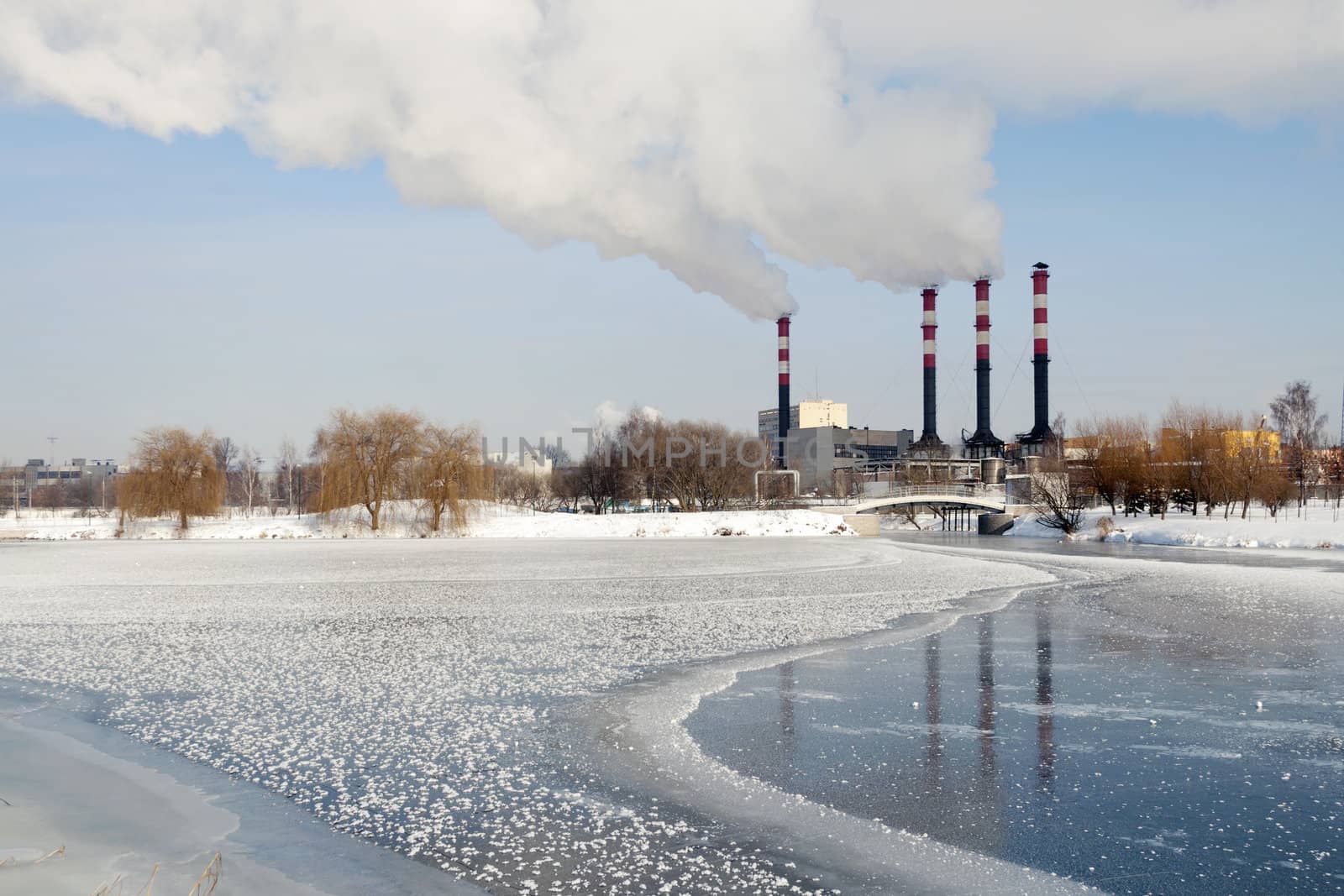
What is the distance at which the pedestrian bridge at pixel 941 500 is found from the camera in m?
78.2

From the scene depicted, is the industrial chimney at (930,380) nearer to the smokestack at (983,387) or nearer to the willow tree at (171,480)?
the smokestack at (983,387)

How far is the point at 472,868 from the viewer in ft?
18.4

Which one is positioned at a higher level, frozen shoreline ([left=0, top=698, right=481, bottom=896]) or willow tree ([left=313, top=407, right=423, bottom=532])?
willow tree ([left=313, top=407, right=423, bottom=532])

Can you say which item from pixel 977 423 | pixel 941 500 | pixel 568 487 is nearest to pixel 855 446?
pixel 977 423

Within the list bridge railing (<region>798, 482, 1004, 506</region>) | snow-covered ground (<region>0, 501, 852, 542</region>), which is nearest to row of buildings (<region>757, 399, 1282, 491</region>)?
bridge railing (<region>798, 482, 1004, 506</region>)

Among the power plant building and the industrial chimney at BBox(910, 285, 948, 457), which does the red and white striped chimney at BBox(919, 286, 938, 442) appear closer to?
the industrial chimney at BBox(910, 285, 948, 457)

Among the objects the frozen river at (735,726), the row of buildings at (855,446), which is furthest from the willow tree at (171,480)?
the row of buildings at (855,446)

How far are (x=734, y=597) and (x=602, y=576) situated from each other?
6.30 meters

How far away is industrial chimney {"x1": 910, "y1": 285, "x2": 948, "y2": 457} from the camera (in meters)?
99.2

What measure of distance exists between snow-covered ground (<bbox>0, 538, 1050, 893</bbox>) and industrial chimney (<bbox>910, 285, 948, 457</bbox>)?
74.1m

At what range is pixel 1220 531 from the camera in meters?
47.6

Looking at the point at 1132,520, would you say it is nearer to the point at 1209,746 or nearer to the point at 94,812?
the point at 1209,746

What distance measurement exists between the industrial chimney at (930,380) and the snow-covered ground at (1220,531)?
39.5m

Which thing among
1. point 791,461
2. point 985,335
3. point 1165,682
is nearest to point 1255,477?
point 985,335
